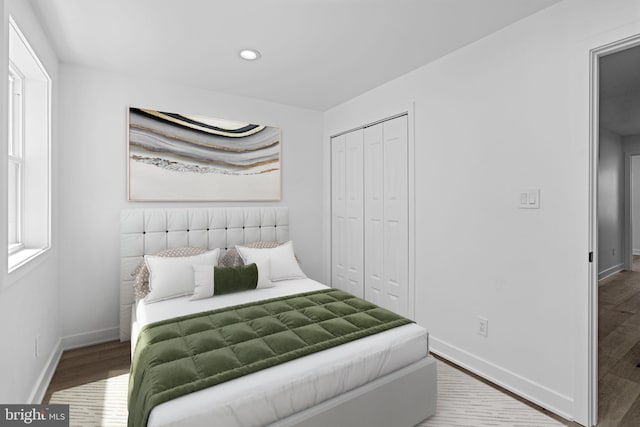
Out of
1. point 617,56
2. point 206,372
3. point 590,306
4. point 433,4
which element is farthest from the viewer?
point 617,56

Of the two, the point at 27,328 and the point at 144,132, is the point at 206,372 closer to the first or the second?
the point at 27,328

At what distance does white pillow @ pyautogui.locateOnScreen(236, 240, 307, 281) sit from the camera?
2996mm

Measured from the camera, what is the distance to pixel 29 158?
2262 millimetres

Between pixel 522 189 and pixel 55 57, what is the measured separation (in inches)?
142

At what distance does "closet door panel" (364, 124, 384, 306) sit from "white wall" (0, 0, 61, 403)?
2.71 metres

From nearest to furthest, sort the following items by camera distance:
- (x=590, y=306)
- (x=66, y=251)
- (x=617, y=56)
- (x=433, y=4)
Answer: (x=590, y=306)
(x=433, y=4)
(x=617, y=56)
(x=66, y=251)

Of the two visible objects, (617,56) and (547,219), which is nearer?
(547,219)

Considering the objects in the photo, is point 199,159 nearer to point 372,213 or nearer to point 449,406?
point 372,213

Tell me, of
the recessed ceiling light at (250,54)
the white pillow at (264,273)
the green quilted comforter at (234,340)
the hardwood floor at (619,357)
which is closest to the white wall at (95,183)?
the recessed ceiling light at (250,54)

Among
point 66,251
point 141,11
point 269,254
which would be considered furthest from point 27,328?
point 141,11

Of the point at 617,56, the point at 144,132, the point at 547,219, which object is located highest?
the point at 617,56

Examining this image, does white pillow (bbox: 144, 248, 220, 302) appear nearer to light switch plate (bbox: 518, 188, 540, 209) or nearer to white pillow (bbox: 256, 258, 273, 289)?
white pillow (bbox: 256, 258, 273, 289)

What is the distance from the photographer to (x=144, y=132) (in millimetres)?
2996

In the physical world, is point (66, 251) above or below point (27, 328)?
above
